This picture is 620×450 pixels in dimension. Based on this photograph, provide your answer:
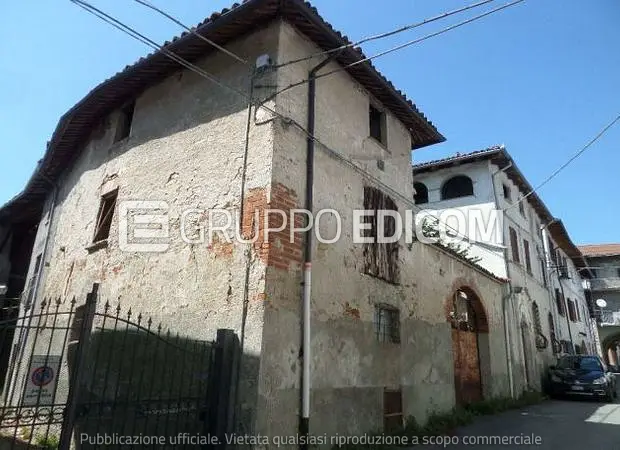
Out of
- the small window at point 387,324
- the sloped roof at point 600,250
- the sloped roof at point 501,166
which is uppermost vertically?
the sloped roof at point 600,250

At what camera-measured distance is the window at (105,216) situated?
8.34 metres

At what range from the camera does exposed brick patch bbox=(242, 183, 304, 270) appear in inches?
215

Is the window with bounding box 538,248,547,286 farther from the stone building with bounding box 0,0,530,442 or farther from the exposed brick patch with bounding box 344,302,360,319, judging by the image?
the exposed brick patch with bounding box 344,302,360,319

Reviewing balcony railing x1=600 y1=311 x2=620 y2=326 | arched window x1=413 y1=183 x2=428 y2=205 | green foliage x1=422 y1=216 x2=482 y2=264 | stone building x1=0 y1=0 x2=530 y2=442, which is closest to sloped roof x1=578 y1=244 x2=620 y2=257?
balcony railing x1=600 y1=311 x2=620 y2=326

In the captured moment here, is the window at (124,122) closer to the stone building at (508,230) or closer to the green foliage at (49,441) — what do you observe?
the green foliage at (49,441)

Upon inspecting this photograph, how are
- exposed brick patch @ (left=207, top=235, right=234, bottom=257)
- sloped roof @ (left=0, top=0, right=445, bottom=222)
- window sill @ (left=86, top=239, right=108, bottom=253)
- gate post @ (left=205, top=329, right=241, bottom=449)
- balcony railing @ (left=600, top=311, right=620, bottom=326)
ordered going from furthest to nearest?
balcony railing @ (left=600, top=311, right=620, bottom=326) → window sill @ (left=86, top=239, right=108, bottom=253) → sloped roof @ (left=0, top=0, right=445, bottom=222) → exposed brick patch @ (left=207, top=235, right=234, bottom=257) → gate post @ (left=205, top=329, right=241, bottom=449)

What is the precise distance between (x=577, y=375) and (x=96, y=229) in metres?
14.8

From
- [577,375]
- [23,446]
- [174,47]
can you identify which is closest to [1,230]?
[23,446]

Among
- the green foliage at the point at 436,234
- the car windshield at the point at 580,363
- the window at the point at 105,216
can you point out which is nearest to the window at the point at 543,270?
the car windshield at the point at 580,363

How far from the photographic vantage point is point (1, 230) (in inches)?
563

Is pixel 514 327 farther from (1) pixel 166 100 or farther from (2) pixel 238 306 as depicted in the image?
(1) pixel 166 100

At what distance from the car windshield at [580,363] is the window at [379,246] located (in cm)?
1046

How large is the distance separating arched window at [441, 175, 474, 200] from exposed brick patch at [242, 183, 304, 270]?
11.3 meters

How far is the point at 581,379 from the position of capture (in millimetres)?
13578
